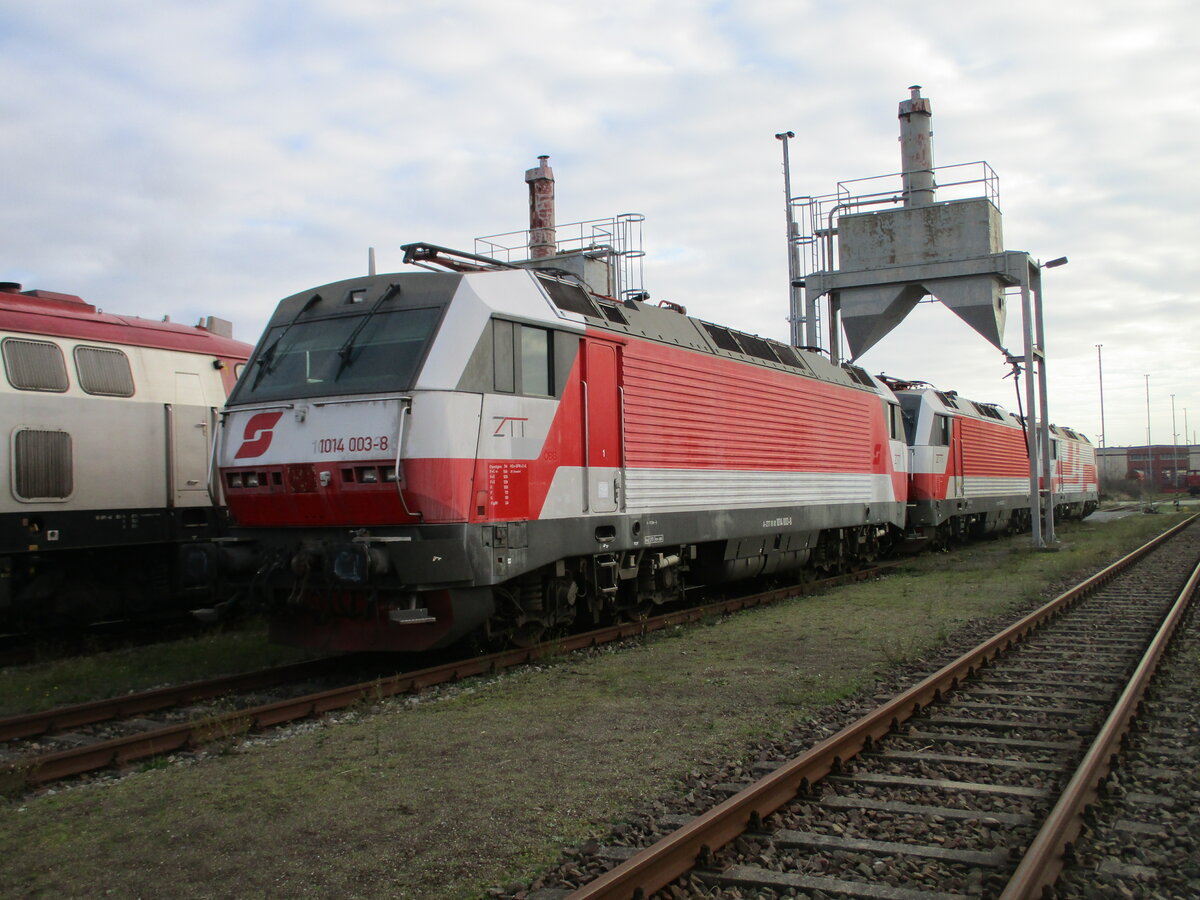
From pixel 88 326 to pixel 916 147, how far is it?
18526 millimetres

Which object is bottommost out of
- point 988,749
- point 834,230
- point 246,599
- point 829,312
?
point 988,749

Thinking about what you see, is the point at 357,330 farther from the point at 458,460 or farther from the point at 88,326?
the point at 88,326

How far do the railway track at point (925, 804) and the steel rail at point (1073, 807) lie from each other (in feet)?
0.03

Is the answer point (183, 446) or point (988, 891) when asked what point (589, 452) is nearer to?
point (183, 446)

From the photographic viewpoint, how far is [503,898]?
4.00 meters

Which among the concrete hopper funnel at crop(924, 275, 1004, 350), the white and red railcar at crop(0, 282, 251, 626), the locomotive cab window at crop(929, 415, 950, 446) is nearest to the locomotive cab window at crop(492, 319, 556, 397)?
the white and red railcar at crop(0, 282, 251, 626)

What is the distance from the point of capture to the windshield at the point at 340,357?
27.1 feet

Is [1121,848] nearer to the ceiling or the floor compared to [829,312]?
nearer to the floor

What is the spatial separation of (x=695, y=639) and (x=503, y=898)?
6533mm

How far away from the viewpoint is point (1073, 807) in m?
4.74

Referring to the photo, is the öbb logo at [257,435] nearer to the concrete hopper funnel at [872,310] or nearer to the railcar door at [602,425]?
the railcar door at [602,425]

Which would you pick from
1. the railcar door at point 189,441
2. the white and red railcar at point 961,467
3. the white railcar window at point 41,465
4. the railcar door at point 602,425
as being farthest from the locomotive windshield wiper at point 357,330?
the white and red railcar at point 961,467

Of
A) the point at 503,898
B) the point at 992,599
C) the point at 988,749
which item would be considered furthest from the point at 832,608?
the point at 503,898

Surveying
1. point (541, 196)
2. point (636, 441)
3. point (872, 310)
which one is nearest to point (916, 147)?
point (872, 310)
